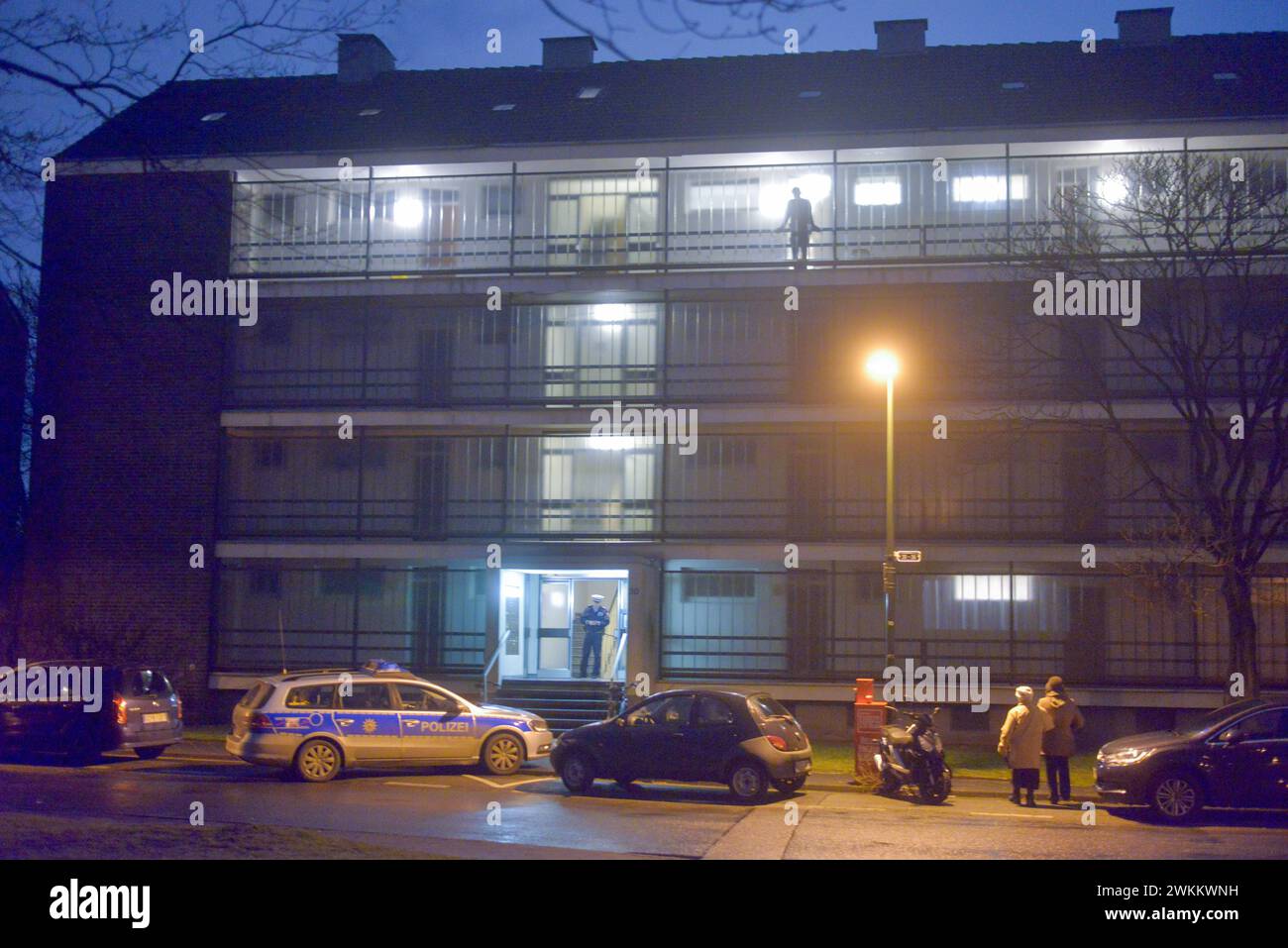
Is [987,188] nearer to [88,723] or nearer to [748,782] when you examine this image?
[748,782]

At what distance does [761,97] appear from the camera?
92.9ft

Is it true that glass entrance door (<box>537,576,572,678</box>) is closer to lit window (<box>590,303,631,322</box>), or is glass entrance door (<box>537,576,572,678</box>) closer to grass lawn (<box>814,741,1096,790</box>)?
lit window (<box>590,303,631,322</box>)

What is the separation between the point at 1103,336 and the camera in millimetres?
24375

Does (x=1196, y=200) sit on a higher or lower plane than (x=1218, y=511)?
higher

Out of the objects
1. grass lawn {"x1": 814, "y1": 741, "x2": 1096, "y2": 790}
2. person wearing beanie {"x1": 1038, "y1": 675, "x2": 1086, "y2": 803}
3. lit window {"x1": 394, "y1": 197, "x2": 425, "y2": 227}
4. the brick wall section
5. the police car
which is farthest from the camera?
lit window {"x1": 394, "y1": 197, "x2": 425, "y2": 227}

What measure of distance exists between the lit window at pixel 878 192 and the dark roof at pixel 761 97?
110 centimetres

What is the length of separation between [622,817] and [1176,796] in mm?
6632

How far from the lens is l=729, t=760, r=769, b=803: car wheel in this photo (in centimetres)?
1597

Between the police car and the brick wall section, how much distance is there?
29.2ft

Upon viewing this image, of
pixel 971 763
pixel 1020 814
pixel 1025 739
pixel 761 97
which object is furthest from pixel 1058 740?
pixel 761 97

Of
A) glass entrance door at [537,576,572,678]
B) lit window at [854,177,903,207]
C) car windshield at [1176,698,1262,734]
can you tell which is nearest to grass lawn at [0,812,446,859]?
car windshield at [1176,698,1262,734]
